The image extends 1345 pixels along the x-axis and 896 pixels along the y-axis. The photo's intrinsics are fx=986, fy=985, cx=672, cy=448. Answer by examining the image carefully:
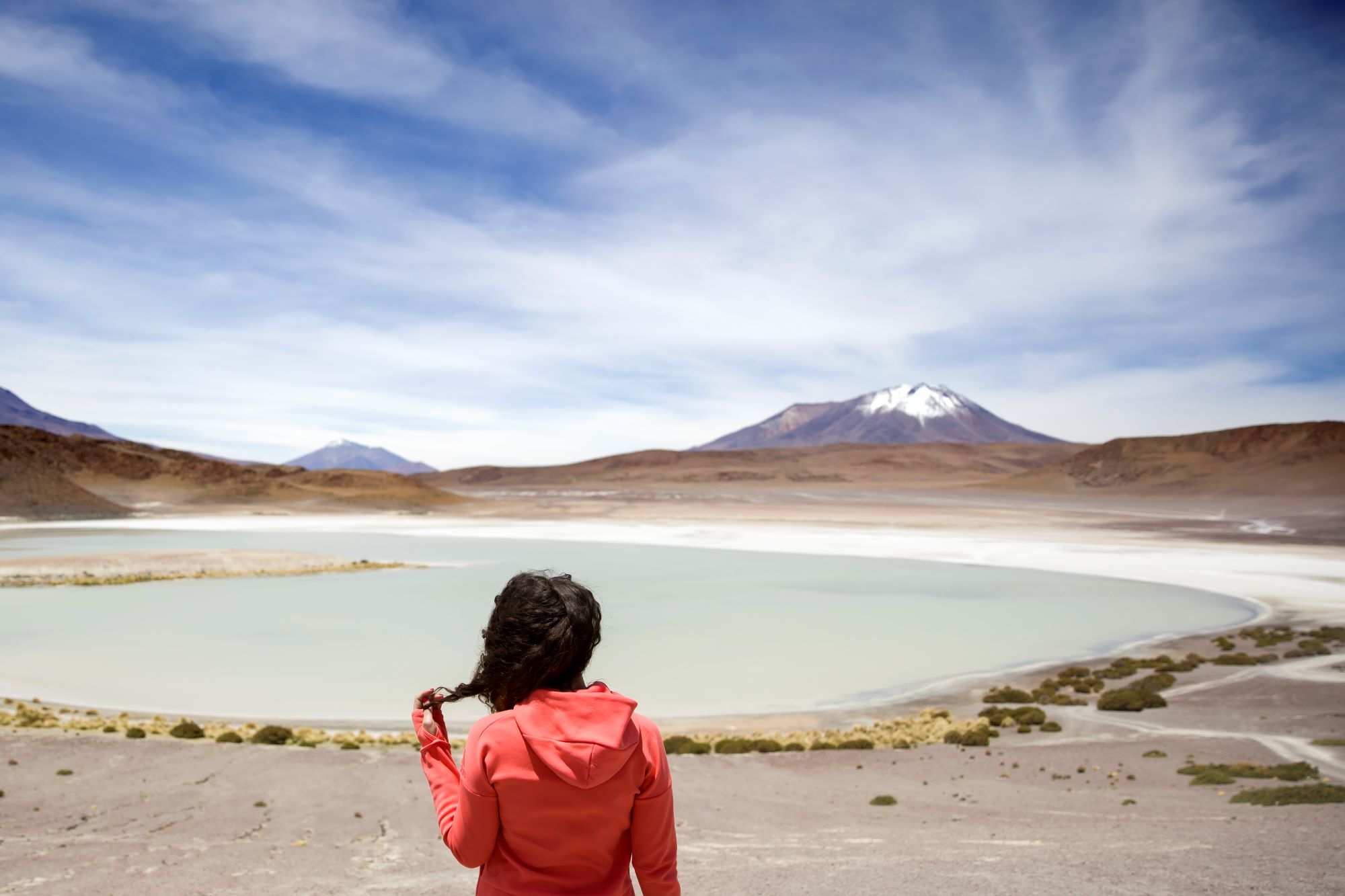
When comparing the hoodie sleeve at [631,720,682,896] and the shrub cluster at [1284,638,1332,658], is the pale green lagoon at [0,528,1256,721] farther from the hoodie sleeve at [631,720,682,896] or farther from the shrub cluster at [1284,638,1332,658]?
the hoodie sleeve at [631,720,682,896]

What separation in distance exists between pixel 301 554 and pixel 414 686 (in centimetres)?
2245

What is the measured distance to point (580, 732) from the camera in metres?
1.73

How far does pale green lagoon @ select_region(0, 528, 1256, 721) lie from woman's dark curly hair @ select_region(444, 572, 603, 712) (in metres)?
10.7

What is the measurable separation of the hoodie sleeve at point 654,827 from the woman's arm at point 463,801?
0.26m

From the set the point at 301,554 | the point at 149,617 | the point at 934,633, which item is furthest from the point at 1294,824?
the point at 301,554

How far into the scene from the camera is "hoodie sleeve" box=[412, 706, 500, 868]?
178 centimetres

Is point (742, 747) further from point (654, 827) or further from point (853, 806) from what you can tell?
point (654, 827)

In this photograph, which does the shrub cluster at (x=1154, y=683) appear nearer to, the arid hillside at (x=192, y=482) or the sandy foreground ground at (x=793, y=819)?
the sandy foreground ground at (x=793, y=819)

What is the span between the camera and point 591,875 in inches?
72.5

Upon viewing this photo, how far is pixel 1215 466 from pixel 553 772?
10058 centimetres

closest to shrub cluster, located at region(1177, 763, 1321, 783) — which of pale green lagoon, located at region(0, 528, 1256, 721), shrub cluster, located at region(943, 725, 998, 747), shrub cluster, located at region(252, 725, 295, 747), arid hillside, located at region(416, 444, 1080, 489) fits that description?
shrub cluster, located at region(943, 725, 998, 747)

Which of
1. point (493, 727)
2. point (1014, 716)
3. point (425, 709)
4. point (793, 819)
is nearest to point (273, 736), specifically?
point (793, 819)

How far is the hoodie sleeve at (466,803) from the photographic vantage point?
1.78 metres

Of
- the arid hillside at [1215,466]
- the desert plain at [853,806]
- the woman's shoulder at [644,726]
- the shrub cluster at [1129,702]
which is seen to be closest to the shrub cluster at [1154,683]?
the desert plain at [853,806]
